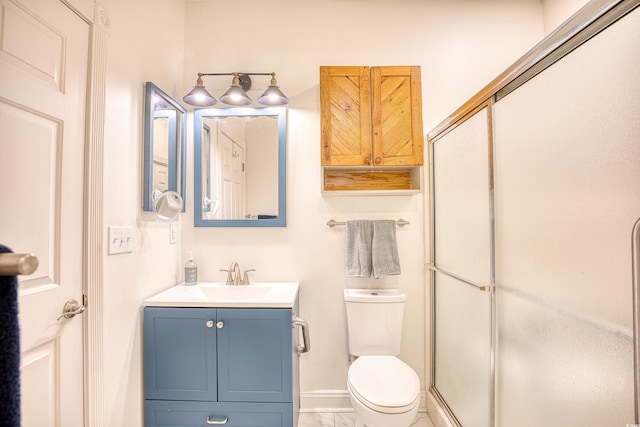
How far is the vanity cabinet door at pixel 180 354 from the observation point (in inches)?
56.7

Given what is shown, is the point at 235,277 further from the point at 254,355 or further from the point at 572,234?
the point at 572,234

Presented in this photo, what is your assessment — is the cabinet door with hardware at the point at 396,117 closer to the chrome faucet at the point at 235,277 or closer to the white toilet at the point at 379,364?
the white toilet at the point at 379,364

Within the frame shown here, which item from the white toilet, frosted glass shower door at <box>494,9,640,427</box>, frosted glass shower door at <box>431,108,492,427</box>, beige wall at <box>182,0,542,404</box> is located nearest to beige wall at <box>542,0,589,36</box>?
beige wall at <box>182,0,542,404</box>

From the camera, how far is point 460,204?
153 centimetres

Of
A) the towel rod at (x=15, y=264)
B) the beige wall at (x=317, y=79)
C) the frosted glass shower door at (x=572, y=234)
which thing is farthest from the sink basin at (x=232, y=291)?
the towel rod at (x=15, y=264)

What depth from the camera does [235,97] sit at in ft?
5.96

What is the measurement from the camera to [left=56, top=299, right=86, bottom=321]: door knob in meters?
1.05

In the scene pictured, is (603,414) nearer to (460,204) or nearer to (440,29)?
(460,204)

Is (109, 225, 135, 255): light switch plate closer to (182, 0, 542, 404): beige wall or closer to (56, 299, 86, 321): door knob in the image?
(56, 299, 86, 321): door knob

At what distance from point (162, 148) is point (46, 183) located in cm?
72

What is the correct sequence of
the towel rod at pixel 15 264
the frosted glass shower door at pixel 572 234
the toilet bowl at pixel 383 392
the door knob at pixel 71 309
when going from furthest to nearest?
the toilet bowl at pixel 383 392 → the door knob at pixel 71 309 → the frosted glass shower door at pixel 572 234 → the towel rod at pixel 15 264

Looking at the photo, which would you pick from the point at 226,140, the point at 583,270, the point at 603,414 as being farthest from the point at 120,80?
the point at 603,414

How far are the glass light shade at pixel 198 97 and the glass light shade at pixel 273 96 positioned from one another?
1.10ft

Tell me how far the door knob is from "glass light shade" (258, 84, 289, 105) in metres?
1.43
